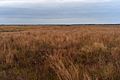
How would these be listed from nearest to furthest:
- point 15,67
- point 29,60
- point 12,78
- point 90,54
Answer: point 12,78
point 15,67
point 29,60
point 90,54

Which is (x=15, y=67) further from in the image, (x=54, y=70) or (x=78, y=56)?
(x=78, y=56)

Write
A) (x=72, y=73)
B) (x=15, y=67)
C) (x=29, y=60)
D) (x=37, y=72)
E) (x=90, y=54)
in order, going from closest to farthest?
(x=72, y=73) < (x=37, y=72) < (x=15, y=67) < (x=29, y=60) < (x=90, y=54)

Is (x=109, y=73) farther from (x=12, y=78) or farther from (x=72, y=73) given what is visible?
(x=12, y=78)

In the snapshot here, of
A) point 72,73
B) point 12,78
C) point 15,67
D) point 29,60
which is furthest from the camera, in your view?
point 29,60

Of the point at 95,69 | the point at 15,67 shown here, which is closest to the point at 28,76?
the point at 15,67

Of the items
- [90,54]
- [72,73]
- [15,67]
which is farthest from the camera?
[90,54]

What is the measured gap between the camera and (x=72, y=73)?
502 centimetres

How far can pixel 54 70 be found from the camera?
5715mm

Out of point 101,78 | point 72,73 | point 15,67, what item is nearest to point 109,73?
point 101,78

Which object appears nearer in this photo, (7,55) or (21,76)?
(21,76)

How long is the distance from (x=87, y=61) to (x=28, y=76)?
205 centimetres

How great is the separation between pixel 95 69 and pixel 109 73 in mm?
469

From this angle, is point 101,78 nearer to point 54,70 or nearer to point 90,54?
point 54,70

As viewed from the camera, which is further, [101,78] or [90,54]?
[90,54]
